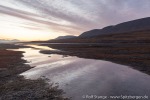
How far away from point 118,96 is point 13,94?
10.5 m

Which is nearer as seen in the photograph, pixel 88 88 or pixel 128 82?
pixel 88 88

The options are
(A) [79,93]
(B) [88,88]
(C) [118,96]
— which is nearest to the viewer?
(C) [118,96]

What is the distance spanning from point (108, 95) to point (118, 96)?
98 cm

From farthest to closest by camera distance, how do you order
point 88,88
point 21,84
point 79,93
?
point 21,84 → point 88,88 → point 79,93

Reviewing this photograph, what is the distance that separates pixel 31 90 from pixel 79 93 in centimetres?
528

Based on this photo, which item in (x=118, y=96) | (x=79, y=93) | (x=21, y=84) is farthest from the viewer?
(x=21, y=84)

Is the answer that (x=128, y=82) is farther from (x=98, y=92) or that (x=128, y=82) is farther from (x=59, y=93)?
(x=59, y=93)

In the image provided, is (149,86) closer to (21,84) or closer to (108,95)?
(108,95)

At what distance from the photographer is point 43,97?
17.7 m

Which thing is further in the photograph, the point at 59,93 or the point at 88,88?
the point at 88,88

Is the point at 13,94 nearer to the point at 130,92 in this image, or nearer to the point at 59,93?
the point at 59,93

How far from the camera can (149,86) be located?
21.4 metres

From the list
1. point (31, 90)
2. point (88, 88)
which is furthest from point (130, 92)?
point (31, 90)

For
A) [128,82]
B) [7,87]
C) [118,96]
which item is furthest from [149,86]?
[7,87]
